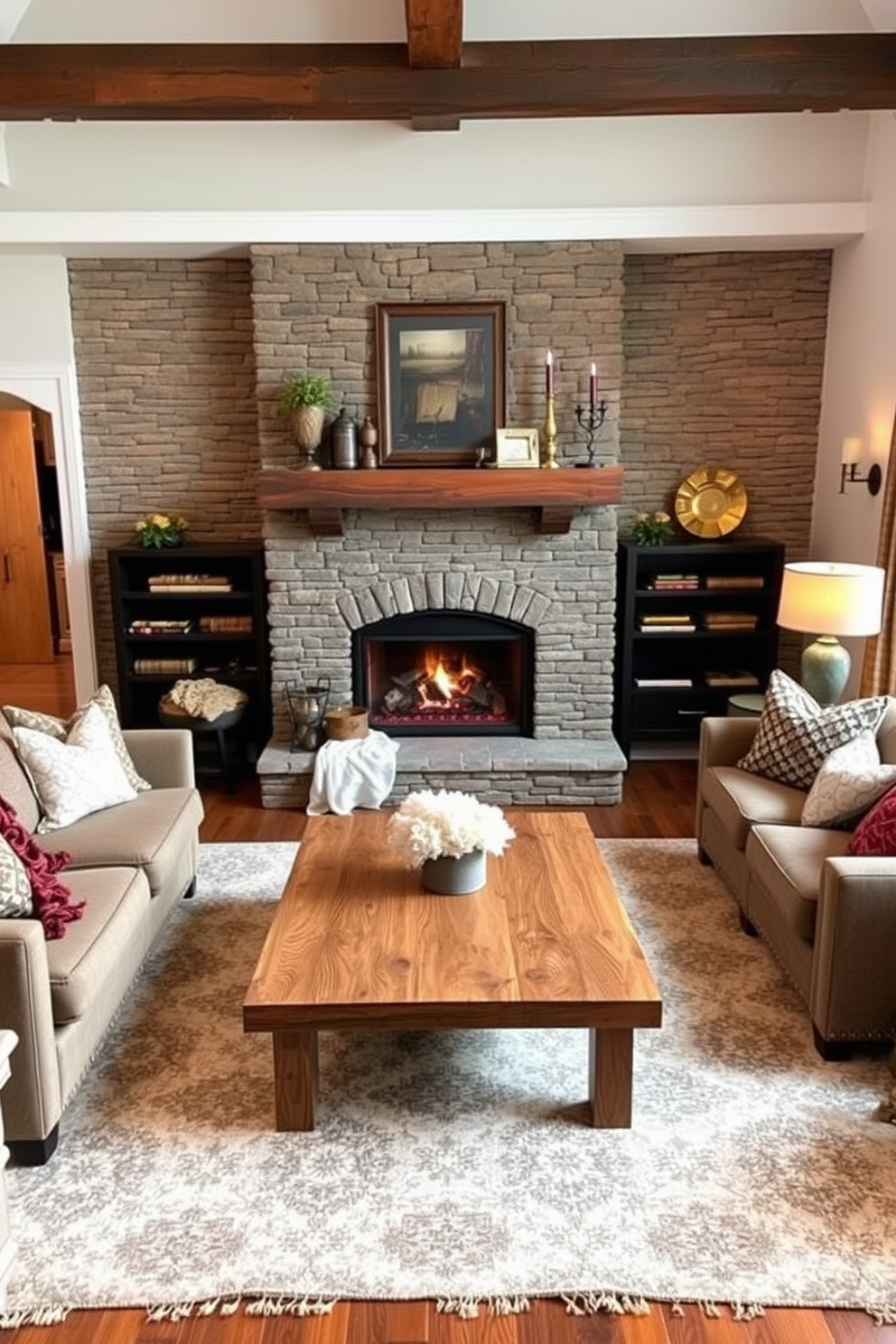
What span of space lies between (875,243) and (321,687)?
3334 millimetres

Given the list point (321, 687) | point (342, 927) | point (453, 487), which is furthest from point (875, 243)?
point (342, 927)

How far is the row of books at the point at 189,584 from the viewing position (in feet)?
16.9

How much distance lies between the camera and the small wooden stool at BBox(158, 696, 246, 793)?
493cm

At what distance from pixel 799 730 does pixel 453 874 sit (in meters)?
1.46

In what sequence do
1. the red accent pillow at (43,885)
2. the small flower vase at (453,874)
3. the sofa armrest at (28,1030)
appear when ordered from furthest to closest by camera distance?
the small flower vase at (453,874) < the red accent pillow at (43,885) < the sofa armrest at (28,1030)

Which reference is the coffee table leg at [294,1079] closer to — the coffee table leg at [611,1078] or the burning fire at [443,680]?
the coffee table leg at [611,1078]

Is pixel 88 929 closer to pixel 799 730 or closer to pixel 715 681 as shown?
pixel 799 730

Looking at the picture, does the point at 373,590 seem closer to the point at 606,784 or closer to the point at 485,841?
the point at 606,784

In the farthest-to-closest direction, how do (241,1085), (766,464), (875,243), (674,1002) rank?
(766,464)
(875,243)
(674,1002)
(241,1085)

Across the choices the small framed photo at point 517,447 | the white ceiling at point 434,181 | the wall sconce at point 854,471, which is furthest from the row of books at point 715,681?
the white ceiling at point 434,181

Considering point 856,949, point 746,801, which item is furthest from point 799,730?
point 856,949

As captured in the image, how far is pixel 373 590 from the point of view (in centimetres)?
502

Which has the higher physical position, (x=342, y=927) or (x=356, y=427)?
(x=356, y=427)

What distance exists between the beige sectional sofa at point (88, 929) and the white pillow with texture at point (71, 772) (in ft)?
0.11
